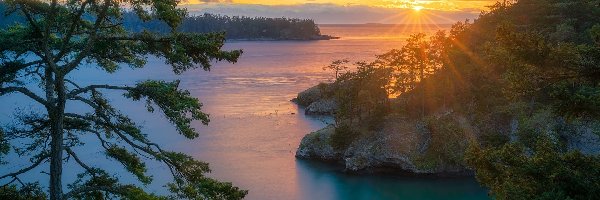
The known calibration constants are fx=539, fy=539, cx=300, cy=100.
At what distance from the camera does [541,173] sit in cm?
1202

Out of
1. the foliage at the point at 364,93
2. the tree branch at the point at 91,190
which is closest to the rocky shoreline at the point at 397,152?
the foliage at the point at 364,93

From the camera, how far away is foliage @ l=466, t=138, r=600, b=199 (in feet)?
37.5

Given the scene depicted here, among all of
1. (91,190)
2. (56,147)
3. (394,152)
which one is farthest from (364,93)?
(56,147)

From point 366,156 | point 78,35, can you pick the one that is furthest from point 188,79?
point 78,35

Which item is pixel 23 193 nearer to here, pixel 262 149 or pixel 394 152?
pixel 394 152

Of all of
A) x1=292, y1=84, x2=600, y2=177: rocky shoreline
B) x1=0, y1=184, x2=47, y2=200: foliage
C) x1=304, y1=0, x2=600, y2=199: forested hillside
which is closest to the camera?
x1=0, y1=184, x2=47, y2=200: foliage

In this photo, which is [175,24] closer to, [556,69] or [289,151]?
[556,69]

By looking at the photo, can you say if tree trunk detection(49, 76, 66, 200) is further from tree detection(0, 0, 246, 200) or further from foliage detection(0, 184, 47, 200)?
foliage detection(0, 184, 47, 200)

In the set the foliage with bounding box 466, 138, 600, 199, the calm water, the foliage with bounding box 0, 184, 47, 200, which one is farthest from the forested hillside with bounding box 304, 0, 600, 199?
the foliage with bounding box 0, 184, 47, 200

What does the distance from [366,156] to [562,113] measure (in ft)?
94.9

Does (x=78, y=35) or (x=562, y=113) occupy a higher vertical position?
(x=78, y=35)

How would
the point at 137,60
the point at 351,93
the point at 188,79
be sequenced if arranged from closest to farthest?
the point at 137,60 < the point at 351,93 < the point at 188,79

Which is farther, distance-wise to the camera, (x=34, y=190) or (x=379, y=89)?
(x=379, y=89)

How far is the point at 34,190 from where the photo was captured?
1166 cm
